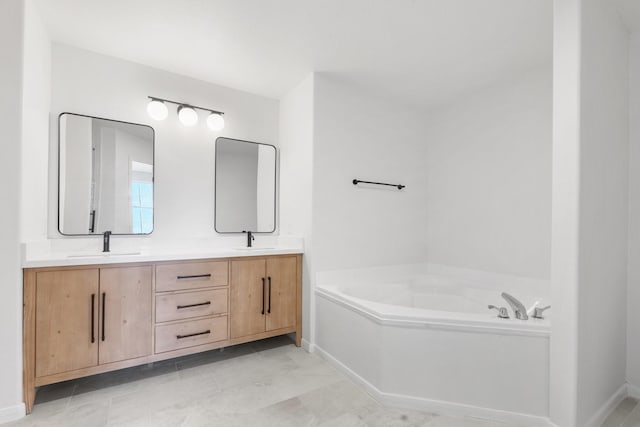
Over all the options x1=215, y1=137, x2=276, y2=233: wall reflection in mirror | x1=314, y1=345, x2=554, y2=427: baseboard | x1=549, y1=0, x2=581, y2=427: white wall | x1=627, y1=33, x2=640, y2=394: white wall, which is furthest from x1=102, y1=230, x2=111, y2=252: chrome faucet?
x1=627, y1=33, x2=640, y2=394: white wall

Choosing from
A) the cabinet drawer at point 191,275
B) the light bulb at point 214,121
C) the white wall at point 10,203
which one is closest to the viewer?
the white wall at point 10,203

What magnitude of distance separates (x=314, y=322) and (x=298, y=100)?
2.04 meters

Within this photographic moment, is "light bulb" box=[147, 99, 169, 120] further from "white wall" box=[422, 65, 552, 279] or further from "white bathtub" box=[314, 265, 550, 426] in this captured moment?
"white wall" box=[422, 65, 552, 279]

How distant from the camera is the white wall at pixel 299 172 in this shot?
2701 mm

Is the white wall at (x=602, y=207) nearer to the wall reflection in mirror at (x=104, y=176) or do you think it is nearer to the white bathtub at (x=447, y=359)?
the white bathtub at (x=447, y=359)

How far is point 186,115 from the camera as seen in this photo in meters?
2.68

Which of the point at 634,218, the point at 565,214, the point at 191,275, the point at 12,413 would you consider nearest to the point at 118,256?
the point at 191,275

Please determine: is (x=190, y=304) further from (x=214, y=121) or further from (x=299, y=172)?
(x=214, y=121)

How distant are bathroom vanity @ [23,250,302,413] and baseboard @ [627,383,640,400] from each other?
234 centimetres

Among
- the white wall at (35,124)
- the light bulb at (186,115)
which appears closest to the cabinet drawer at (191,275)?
the white wall at (35,124)

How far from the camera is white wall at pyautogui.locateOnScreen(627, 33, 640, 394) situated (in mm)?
2021

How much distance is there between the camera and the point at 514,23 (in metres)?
1.98

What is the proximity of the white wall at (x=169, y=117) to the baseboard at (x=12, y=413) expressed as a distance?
110 centimetres

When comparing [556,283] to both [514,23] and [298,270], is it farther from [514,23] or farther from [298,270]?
[298,270]
